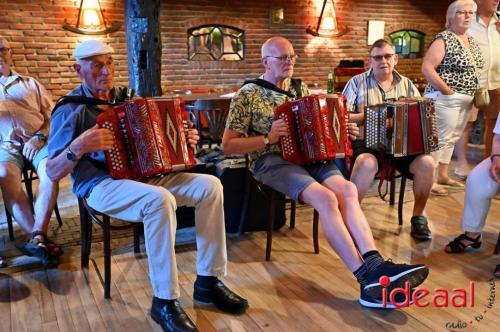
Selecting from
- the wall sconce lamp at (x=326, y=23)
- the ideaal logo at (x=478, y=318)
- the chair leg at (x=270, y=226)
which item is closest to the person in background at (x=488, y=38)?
the ideaal logo at (x=478, y=318)

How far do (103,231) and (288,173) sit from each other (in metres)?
0.91

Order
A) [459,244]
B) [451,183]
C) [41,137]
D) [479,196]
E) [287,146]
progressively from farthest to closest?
[451,183], [41,137], [459,244], [479,196], [287,146]

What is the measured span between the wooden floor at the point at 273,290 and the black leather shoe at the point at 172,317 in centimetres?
7

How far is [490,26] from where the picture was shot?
365 centimetres

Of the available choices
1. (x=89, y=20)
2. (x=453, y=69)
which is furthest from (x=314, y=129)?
(x=89, y=20)

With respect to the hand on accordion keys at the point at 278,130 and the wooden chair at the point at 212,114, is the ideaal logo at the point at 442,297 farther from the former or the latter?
the wooden chair at the point at 212,114

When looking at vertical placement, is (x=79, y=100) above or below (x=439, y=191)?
above

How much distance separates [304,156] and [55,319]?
1363 millimetres

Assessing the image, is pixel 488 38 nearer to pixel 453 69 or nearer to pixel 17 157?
pixel 453 69

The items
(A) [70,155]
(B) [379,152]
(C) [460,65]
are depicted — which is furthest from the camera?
(C) [460,65]

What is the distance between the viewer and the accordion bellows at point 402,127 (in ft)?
8.46

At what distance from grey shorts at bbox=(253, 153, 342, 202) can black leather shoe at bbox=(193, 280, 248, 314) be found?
1.79ft

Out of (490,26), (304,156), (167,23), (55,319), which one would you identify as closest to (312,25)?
(167,23)

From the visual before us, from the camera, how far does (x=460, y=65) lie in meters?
3.39
